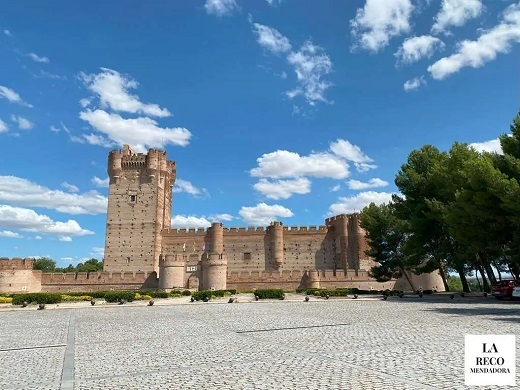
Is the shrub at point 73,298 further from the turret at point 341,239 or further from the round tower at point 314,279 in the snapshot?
the turret at point 341,239

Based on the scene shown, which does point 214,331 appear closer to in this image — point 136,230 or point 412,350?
point 412,350

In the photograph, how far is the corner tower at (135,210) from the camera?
45.7 meters

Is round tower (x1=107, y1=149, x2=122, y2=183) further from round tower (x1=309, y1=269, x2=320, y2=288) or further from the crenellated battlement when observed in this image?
round tower (x1=309, y1=269, x2=320, y2=288)

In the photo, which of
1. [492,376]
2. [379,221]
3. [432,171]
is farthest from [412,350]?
[379,221]

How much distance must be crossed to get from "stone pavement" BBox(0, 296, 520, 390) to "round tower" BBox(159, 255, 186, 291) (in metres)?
24.7

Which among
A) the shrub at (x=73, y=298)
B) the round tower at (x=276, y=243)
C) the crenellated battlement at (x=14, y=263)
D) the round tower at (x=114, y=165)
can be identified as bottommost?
the shrub at (x=73, y=298)

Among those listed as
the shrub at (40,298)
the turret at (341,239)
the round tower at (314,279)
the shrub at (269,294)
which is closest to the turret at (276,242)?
the turret at (341,239)

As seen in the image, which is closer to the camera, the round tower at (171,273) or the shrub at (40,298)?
the shrub at (40,298)

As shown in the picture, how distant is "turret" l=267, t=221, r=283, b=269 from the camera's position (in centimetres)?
4706

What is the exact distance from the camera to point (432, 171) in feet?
86.6

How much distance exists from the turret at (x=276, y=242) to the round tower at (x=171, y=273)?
13037 millimetres

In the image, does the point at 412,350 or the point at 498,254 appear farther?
the point at 498,254

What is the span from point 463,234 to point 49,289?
36.2 metres

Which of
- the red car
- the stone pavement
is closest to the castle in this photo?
the red car
